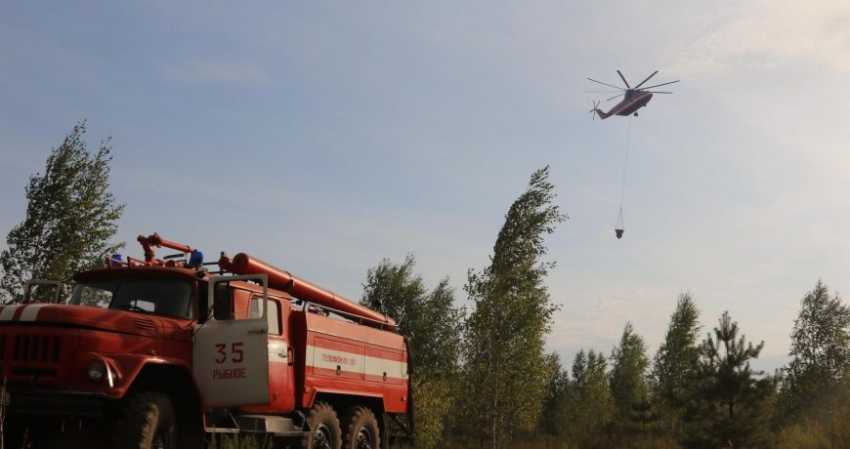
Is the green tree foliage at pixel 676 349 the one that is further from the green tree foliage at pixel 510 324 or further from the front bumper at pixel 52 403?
the front bumper at pixel 52 403

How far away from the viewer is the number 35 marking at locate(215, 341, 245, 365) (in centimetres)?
1010

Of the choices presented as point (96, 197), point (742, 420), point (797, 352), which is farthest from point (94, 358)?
point (797, 352)

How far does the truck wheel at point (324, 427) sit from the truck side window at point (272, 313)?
1.68 metres

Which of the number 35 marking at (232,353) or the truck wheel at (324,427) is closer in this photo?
the number 35 marking at (232,353)

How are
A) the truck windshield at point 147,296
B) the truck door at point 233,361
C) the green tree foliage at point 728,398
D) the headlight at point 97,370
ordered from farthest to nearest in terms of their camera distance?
the green tree foliage at point 728,398
the truck windshield at point 147,296
the truck door at point 233,361
the headlight at point 97,370

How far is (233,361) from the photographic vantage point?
33.2 ft

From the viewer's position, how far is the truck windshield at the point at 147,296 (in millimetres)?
10312

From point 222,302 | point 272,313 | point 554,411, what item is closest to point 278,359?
point 272,313

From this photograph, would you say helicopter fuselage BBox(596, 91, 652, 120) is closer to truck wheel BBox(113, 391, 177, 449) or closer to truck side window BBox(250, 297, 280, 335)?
truck side window BBox(250, 297, 280, 335)

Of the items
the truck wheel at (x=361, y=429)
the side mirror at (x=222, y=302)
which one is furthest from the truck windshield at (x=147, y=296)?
the truck wheel at (x=361, y=429)

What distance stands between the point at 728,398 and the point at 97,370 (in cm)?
1982

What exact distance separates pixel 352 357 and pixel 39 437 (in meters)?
5.63

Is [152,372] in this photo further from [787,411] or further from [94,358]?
[787,411]

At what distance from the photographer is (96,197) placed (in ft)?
80.8
